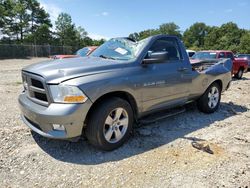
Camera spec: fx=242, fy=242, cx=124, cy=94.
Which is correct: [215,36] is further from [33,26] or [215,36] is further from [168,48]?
[168,48]

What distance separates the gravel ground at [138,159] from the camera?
3047mm

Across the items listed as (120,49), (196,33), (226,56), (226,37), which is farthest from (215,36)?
(120,49)

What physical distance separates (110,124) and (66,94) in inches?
34.0

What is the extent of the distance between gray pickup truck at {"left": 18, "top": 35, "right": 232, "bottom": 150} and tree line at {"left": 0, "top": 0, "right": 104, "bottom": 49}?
4464 cm

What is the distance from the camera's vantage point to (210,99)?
5.93m

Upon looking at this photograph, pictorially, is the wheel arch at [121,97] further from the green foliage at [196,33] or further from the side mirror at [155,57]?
the green foliage at [196,33]

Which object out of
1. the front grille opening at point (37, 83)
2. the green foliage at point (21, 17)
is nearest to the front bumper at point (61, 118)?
the front grille opening at point (37, 83)

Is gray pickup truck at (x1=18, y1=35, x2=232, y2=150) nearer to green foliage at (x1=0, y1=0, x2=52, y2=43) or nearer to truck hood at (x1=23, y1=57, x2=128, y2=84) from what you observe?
truck hood at (x1=23, y1=57, x2=128, y2=84)

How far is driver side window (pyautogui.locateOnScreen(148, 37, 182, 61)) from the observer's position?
4.52 m

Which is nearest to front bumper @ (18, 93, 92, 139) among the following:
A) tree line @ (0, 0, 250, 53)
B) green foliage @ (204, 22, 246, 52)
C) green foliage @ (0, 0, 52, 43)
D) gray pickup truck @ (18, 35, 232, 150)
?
gray pickup truck @ (18, 35, 232, 150)

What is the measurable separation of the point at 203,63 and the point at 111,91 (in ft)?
11.2

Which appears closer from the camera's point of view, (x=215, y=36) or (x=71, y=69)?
(x=71, y=69)

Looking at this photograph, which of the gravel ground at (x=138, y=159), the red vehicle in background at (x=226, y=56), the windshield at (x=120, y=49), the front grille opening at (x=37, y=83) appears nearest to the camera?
the gravel ground at (x=138, y=159)

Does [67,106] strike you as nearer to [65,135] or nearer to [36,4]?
[65,135]
